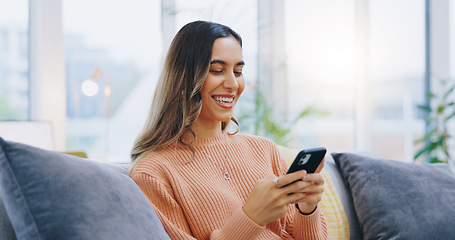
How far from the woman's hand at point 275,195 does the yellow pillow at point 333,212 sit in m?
0.61

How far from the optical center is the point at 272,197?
1.21 m

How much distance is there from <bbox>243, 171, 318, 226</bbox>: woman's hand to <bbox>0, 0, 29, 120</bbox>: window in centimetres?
259

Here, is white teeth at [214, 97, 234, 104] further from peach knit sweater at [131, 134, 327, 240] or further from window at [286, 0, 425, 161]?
window at [286, 0, 425, 161]

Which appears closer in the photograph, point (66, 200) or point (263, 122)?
point (66, 200)

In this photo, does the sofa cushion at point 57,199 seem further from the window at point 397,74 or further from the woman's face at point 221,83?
the window at point 397,74

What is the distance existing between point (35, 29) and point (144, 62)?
858mm

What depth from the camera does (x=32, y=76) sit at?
338 centimetres

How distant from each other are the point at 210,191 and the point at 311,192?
30 cm

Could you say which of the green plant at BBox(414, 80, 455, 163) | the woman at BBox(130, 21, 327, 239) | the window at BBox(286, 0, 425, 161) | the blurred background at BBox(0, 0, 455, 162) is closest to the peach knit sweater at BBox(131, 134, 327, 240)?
the woman at BBox(130, 21, 327, 239)

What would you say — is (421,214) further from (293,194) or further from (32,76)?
(32,76)

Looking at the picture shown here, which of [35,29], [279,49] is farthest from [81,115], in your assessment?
[279,49]

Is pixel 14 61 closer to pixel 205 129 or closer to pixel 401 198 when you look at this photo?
pixel 205 129

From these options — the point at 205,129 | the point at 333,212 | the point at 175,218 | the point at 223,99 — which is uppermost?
the point at 223,99

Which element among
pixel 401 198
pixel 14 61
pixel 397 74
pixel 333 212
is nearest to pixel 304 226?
pixel 333 212
